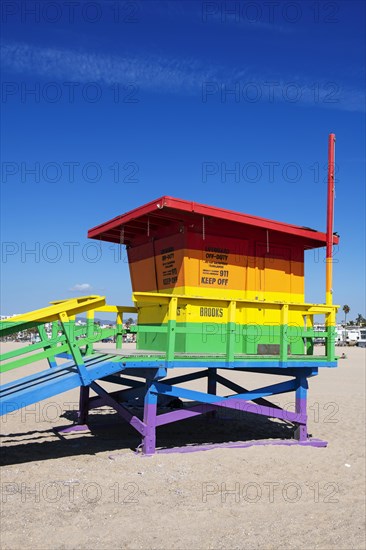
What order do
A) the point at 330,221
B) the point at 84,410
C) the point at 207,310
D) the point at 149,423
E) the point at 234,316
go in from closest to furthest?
1. the point at 149,423
2. the point at 234,316
3. the point at 207,310
4. the point at 330,221
5. the point at 84,410

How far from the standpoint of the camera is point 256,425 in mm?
11242

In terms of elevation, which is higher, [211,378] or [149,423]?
[211,378]

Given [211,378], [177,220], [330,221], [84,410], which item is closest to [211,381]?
[211,378]

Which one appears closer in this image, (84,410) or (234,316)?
(234,316)

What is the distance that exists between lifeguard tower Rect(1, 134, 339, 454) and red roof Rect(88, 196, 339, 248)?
21 mm

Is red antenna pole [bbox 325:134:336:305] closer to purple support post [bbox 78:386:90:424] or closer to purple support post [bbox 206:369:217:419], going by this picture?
purple support post [bbox 206:369:217:419]

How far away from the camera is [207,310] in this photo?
8.96 meters

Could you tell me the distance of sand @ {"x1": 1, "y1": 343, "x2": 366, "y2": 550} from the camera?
5332 mm

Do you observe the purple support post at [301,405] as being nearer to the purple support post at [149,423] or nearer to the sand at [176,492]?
the sand at [176,492]

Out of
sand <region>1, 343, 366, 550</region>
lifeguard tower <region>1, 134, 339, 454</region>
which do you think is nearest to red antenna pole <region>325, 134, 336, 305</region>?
lifeguard tower <region>1, 134, 339, 454</region>

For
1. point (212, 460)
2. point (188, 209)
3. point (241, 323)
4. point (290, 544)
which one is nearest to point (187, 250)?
point (188, 209)

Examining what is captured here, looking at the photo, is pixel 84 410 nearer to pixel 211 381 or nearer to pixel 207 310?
pixel 211 381

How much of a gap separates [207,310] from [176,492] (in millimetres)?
3251

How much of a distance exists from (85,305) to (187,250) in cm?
236
